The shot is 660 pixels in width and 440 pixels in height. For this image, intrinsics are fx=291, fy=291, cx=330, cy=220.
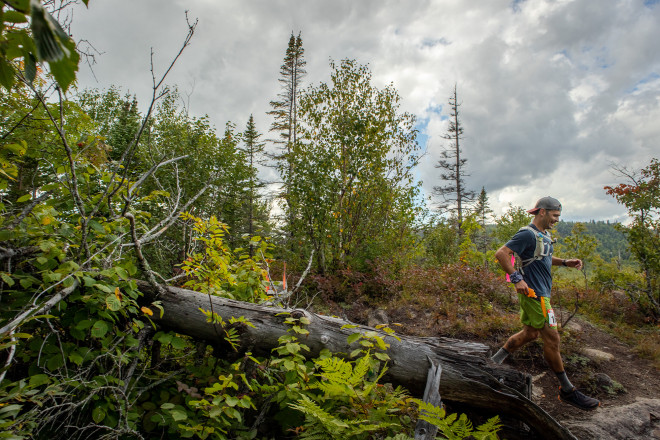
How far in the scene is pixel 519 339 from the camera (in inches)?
140

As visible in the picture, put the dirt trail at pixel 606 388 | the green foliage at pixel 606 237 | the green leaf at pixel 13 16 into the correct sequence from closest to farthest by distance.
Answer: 1. the green leaf at pixel 13 16
2. the dirt trail at pixel 606 388
3. the green foliage at pixel 606 237

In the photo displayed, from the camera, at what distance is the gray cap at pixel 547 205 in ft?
11.7

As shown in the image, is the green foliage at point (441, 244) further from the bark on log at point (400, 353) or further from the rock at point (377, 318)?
the bark on log at point (400, 353)

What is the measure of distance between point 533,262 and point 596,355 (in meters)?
2.59

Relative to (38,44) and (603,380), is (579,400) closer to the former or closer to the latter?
(603,380)

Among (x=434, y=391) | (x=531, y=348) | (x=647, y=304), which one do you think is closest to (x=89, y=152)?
(x=434, y=391)

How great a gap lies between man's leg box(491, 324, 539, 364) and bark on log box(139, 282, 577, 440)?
956 millimetres

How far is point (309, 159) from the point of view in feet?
25.7

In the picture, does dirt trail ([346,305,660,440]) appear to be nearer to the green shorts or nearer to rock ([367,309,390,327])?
rock ([367,309,390,327])

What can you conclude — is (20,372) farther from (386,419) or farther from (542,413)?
(542,413)

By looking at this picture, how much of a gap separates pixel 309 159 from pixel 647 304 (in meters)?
8.56

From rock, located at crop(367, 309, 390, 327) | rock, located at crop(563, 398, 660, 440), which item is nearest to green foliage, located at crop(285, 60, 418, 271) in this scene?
rock, located at crop(367, 309, 390, 327)

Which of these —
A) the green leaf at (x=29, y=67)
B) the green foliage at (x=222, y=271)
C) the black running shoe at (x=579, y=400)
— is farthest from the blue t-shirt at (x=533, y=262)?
the green leaf at (x=29, y=67)

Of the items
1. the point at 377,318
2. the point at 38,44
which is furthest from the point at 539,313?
the point at 38,44
